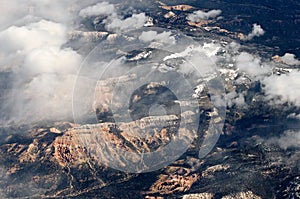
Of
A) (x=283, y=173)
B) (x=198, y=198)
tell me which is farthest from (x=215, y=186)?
(x=283, y=173)

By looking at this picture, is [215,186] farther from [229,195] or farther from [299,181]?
[299,181]

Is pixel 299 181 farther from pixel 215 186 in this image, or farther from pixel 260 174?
pixel 215 186

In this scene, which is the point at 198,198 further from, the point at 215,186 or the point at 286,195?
the point at 286,195

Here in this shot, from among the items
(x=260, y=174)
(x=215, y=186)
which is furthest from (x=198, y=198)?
(x=260, y=174)

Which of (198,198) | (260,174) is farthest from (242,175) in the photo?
(198,198)

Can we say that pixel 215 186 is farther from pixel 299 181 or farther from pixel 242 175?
pixel 299 181

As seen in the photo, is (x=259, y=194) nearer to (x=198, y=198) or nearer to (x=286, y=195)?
(x=286, y=195)
